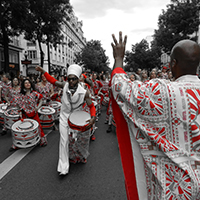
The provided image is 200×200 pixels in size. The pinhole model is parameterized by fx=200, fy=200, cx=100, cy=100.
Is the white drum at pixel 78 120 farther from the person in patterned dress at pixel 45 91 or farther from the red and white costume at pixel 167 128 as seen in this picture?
the person in patterned dress at pixel 45 91

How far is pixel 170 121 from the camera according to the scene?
4.55 ft

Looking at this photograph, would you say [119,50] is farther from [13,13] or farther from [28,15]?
[28,15]

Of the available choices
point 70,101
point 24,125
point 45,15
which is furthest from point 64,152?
point 45,15

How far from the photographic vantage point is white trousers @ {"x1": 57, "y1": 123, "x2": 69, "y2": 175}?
11.8ft

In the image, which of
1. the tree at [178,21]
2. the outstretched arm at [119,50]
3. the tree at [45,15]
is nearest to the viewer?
the outstretched arm at [119,50]

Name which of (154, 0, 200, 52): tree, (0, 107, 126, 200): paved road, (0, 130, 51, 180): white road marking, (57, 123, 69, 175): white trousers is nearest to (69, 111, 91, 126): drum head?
(57, 123, 69, 175): white trousers

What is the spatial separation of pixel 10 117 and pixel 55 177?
10.1 ft

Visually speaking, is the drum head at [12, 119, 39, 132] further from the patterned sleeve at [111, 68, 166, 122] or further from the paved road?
the patterned sleeve at [111, 68, 166, 122]

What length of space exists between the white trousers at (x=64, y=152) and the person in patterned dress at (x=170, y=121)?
7.71 ft

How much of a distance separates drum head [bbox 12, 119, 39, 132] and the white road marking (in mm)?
585

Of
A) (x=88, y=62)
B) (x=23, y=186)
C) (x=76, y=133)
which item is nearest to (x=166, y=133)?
(x=76, y=133)

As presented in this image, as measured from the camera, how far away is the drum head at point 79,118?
139 inches

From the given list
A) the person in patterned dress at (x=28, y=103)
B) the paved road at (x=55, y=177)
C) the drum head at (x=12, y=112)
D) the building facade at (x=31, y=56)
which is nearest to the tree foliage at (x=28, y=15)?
the building facade at (x=31, y=56)

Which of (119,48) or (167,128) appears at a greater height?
(119,48)
